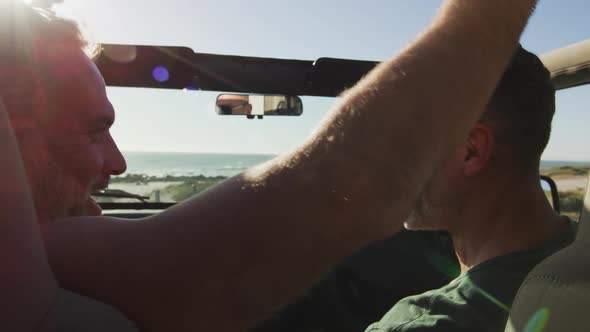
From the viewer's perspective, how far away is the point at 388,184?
741 millimetres

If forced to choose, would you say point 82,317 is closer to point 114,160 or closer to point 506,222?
point 114,160

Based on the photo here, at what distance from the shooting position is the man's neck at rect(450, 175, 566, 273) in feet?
6.35

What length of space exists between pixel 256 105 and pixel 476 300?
1.49 meters

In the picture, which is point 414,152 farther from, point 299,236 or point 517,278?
point 517,278

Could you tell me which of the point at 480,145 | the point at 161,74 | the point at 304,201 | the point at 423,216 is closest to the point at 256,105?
the point at 161,74

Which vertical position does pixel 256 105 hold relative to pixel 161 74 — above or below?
below

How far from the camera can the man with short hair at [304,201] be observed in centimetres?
73

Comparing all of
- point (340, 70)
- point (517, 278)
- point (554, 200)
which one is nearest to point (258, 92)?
point (340, 70)

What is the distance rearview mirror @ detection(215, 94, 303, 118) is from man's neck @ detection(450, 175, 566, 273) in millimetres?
1019

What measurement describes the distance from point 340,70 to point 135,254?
1879 millimetres

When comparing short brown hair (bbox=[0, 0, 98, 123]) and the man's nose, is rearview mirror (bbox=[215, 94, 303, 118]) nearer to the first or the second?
the man's nose

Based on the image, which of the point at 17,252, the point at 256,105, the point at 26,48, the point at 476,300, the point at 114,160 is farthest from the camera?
the point at 256,105

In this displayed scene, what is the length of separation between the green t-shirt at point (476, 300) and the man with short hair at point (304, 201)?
112 centimetres

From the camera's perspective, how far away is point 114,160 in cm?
122
